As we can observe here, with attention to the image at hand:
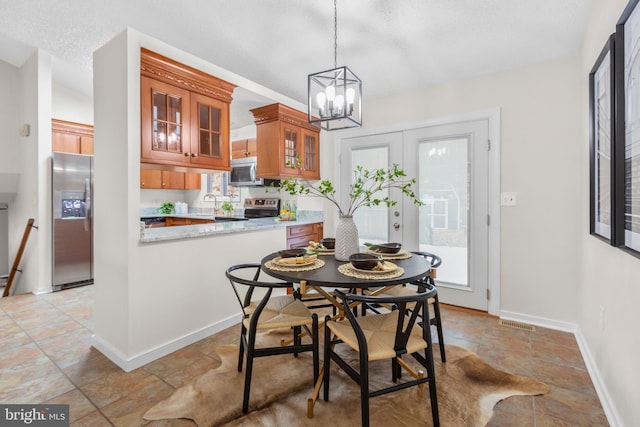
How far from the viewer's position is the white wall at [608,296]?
1331 millimetres

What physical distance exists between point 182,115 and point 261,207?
8.12 ft

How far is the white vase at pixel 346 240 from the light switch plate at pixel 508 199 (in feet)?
5.60

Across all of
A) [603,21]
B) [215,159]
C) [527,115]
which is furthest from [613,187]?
[215,159]

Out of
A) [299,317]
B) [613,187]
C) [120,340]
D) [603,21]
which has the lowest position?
[120,340]

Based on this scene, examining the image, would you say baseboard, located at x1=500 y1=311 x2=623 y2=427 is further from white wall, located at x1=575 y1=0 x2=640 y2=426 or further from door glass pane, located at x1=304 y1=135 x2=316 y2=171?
door glass pane, located at x1=304 y1=135 x2=316 y2=171

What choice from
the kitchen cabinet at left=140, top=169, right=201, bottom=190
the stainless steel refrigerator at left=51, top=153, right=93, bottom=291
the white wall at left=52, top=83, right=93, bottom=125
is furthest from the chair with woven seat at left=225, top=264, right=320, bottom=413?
the white wall at left=52, top=83, right=93, bottom=125

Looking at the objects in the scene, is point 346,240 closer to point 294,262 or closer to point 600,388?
point 294,262

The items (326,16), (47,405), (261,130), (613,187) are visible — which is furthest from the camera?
(261,130)

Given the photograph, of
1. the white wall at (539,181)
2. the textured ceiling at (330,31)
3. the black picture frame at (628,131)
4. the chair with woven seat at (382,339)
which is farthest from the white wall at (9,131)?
the black picture frame at (628,131)

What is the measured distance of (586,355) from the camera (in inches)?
83.6

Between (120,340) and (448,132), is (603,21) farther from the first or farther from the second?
(120,340)

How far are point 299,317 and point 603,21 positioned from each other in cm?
242

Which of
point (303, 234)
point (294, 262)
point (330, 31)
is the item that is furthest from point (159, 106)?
point (303, 234)

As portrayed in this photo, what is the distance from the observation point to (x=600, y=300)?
1.86m
